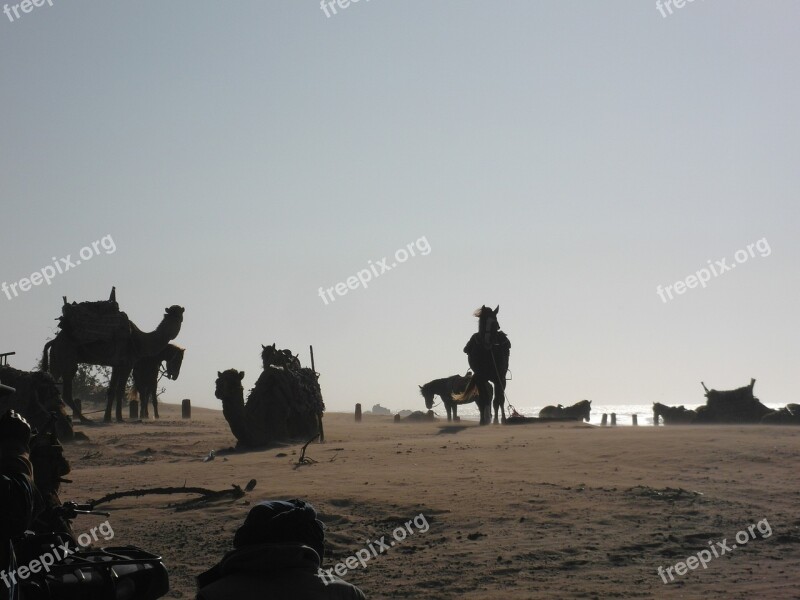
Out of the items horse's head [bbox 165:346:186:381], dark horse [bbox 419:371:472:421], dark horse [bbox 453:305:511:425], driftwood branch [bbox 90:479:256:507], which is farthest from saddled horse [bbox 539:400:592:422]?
driftwood branch [bbox 90:479:256:507]

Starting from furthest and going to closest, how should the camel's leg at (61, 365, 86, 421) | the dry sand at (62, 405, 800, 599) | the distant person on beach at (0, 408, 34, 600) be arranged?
the camel's leg at (61, 365, 86, 421)
the dry sand at (62, 405, 800, 599)
the distant person on beach at (0, 408, 34, 600)

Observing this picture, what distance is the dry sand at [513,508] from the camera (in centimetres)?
883

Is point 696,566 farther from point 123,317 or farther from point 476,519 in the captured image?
point 123,317

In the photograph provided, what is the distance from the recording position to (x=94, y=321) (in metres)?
26.8

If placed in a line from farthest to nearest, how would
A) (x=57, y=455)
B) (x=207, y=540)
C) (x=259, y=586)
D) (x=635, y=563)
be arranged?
(x=207, y=540)
(x=635, y=563)
(x=57, y=455)
(x=259, y=586)

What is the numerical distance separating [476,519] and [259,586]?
670cm

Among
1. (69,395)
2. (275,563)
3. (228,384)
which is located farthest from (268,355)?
(275,563)

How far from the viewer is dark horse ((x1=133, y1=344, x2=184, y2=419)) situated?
103 feet

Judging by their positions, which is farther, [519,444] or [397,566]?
[519,444]

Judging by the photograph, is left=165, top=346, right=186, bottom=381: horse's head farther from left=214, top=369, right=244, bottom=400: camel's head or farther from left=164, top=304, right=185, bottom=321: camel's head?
left=214, top=369, right=244, bottom=400: camel's head

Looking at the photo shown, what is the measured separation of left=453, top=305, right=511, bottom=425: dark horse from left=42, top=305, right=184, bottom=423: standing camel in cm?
899

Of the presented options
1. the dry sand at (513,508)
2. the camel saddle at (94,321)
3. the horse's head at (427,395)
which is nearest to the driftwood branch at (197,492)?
the dry sand at (513,508)

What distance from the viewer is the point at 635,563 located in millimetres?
9133

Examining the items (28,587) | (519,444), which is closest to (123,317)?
(519,444)
